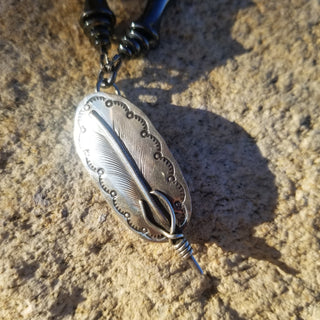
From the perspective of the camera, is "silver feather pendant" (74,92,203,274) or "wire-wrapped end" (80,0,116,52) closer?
"silver feather pendant" (74,92,203,274)

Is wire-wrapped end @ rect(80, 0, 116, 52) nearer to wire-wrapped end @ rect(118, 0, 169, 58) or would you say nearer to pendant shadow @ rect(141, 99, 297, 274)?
wire-wrapped end @ rect(118, 0, 169, 58)

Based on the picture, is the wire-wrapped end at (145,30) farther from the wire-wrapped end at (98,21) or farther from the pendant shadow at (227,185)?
the pendant shadow at (227,185)

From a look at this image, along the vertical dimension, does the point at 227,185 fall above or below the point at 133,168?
above

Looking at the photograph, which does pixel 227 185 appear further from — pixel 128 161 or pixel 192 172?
pixel 128 161

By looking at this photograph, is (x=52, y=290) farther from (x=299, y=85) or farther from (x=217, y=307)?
(x=299, y=85)

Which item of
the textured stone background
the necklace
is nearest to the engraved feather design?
the necklace

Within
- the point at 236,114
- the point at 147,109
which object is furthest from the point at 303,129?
the point at 147,109

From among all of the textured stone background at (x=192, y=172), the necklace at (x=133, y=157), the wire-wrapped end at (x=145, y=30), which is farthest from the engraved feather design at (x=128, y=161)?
the wire-wrapped end at (x=145, y=30)

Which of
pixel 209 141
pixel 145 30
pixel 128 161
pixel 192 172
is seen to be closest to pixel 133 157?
pixel 128 161
